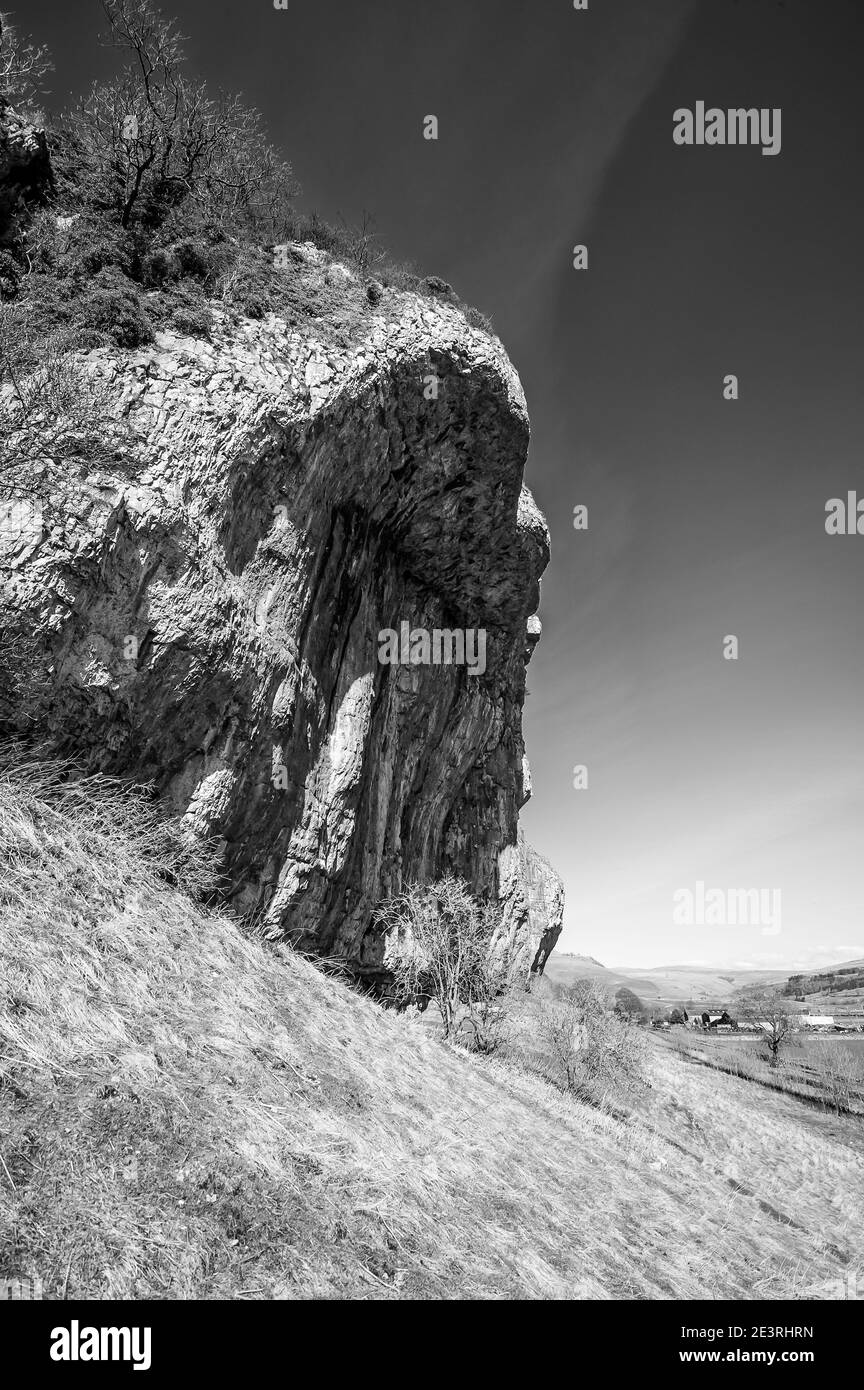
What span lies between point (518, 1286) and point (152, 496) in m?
10.9

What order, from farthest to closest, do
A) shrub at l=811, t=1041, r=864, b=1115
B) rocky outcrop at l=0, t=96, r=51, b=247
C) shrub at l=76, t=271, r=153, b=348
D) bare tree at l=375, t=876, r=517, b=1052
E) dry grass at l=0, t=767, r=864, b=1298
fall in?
shrub at l=811, t=1041, r=864, b=1115 → bare tree at l=375, t=876, r=517, b=1052 → rocky outcrop at l=0, t=96, r=51, b=247 → shrub at l=76, t=271, r=153, b=348 → dry grass at l=0, t=767, r=864, b=1298

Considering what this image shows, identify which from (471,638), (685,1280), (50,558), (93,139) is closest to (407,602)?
(471,638)

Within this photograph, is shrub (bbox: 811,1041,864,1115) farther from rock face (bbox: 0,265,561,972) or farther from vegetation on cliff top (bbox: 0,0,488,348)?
vegetation on cliff top (bbox: 0,0,488,348)

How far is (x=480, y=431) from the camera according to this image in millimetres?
17750

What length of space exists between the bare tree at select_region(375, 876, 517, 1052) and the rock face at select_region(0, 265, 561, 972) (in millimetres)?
783

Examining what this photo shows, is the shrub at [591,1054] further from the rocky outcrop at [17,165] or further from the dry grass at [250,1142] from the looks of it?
the rocky outcrop at [17,165]

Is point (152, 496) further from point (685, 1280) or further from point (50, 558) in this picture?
point (685, 1280)

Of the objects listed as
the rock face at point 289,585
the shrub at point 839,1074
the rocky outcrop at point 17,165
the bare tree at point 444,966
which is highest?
the rocky outcrop at point 17,165

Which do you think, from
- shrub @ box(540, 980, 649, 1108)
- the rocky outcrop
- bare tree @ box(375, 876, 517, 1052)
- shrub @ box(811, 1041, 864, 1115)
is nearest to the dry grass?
bare tree @ box(375, 876, 517, 1052)

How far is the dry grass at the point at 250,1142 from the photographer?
15.3 ft

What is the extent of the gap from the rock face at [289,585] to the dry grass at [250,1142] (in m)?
1.52

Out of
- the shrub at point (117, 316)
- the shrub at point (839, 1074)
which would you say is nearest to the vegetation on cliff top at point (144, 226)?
the shrub at point (117, 316)

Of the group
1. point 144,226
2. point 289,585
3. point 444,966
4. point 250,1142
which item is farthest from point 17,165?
point 444,966

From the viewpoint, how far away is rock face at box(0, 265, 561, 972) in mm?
9914
